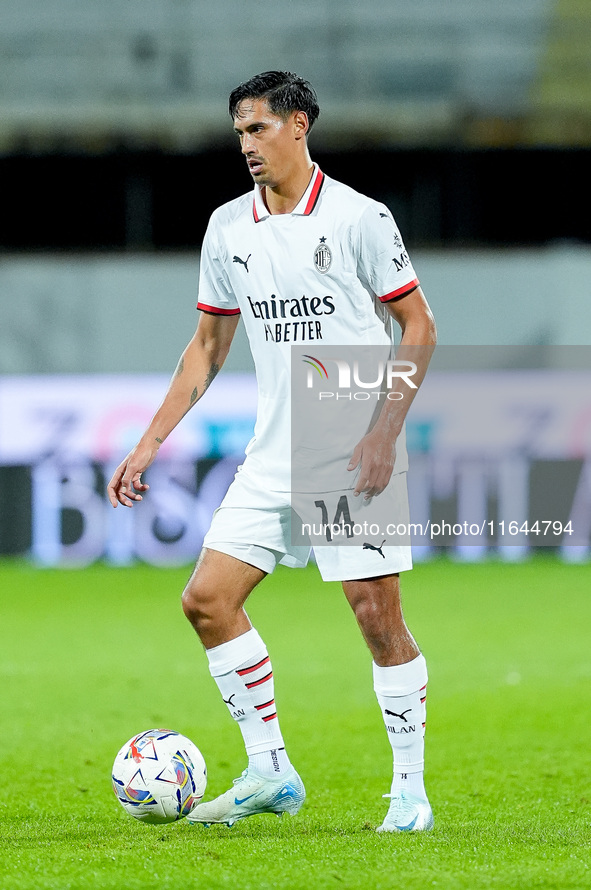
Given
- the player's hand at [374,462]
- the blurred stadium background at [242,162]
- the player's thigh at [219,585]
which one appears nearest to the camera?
the player's hand at [374,462]

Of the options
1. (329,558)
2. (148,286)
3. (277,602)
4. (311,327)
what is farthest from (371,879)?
(148,286)

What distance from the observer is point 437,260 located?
15797 mm

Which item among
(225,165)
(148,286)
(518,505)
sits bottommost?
(518,505)

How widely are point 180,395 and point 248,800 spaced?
4.09 ft

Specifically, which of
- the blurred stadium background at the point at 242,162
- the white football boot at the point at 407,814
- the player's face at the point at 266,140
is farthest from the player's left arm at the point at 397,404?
the blurred stadium background at the point at 242,162

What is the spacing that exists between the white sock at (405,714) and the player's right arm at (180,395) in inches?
36.3

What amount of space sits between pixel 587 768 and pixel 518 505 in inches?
319

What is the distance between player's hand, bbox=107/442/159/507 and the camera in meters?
4.04

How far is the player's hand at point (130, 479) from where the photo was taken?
4035 millimetres

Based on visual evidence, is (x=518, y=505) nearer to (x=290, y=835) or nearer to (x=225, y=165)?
(x=225, y=165)

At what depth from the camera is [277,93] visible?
3.93m

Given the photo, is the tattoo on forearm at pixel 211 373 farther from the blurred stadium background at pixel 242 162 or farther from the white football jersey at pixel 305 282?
the blurred stadium background at pixel 242 162

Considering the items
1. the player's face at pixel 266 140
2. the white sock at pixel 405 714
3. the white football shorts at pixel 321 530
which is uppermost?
the player's face at pixel 266 140

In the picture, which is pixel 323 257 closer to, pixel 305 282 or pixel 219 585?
pixel 305 282
